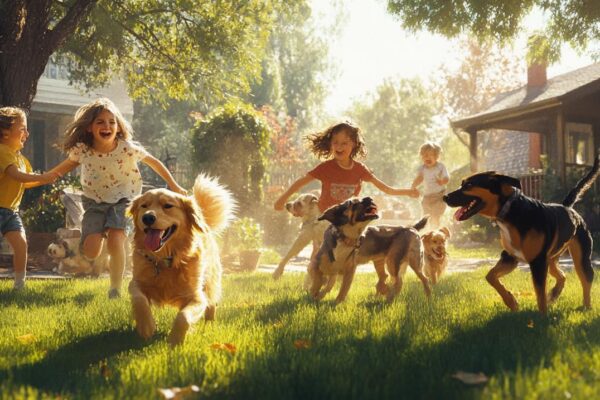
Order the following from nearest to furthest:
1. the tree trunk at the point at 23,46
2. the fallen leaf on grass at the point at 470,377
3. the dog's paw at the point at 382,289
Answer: the fallen leaf on grass at the point at 470,377
the dog's paw at the point at 382,289
the tree trunk at the point at 23,46

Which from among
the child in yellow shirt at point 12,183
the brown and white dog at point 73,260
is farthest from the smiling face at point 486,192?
the brown and white dog at point 73,260

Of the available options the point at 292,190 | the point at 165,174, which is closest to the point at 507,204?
the point at 292,190

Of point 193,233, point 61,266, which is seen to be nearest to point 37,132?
point 61,266

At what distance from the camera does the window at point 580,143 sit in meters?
22.6

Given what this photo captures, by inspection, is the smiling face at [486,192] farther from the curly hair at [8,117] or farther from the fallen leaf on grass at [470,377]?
the curly hair at [8,117]

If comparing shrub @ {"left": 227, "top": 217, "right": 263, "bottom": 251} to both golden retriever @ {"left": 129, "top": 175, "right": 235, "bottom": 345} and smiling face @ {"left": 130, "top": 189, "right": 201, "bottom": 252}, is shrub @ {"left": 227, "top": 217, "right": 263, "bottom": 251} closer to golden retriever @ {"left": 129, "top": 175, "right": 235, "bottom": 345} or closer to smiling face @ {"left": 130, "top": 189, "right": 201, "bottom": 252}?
golden retriever @ {"left": 129, "top": 175, "right": 235, "bottom": 345}

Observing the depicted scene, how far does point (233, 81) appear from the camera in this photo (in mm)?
17891

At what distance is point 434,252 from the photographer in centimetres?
773

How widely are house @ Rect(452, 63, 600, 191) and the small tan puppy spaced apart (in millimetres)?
10697

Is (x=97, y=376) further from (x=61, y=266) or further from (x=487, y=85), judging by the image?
(x=487, y=85)

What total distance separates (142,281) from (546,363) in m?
2.60

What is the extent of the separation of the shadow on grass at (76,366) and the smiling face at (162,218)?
636mm

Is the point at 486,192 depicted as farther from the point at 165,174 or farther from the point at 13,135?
the point at 13,135

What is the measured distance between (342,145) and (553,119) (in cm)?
1788
